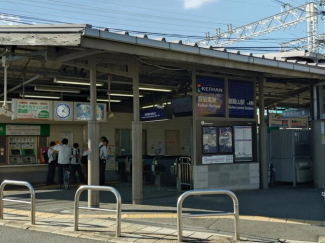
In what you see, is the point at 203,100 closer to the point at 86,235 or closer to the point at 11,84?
the point at 86,235

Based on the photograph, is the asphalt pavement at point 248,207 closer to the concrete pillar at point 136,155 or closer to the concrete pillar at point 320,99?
the concrete pillar at point 136,155

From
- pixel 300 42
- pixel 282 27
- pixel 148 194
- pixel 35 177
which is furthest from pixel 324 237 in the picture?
pixel 300 42

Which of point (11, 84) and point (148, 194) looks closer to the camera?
point (148, 194)

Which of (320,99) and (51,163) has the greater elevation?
(320,99)

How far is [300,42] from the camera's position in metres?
30.8

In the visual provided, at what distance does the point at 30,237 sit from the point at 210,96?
6.79 meters

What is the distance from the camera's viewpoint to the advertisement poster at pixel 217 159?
→ 1143cm

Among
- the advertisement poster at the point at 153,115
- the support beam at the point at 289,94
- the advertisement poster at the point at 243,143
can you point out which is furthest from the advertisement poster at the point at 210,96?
the support beam at the point at 289,94

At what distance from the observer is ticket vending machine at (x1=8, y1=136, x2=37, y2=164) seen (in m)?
15.0

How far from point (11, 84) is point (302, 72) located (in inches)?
411

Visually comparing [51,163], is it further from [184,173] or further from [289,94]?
[289,94]

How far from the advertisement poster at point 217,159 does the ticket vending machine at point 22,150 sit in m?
7.44

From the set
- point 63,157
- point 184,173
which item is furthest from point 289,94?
point 63,157

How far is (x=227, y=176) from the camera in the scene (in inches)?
464
